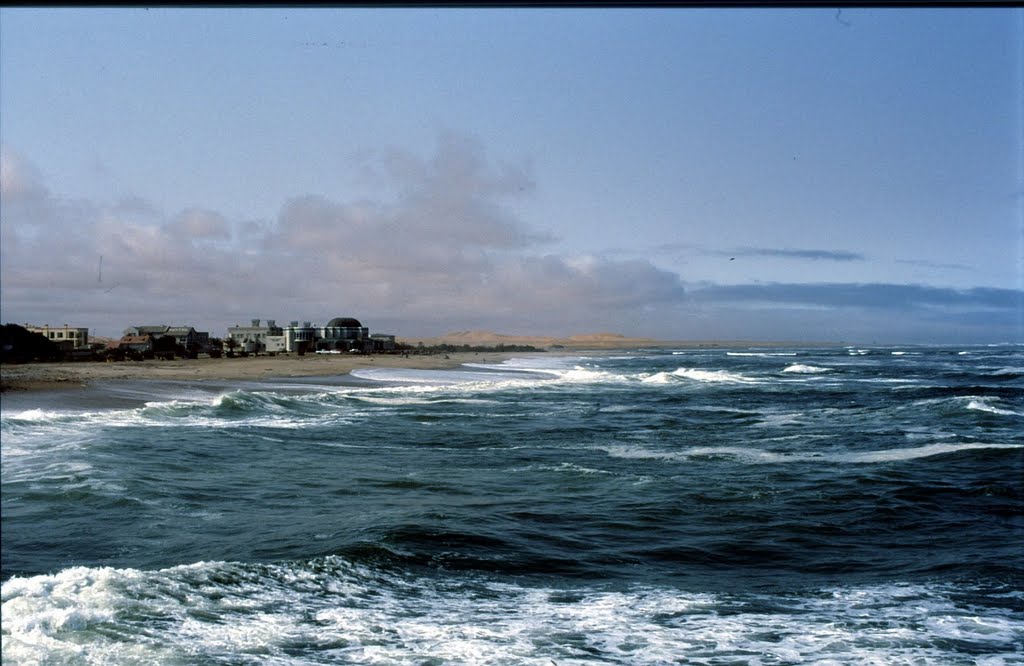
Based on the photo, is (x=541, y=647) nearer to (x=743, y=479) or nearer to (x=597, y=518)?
(x=597, y=518)

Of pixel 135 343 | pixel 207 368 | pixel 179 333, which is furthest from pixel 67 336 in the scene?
pixel 207 368

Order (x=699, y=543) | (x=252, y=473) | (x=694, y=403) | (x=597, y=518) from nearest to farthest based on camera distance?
(x=699, y=543) → (x=597, y=518) → (x=252, y=473) → (x=694, y=403)

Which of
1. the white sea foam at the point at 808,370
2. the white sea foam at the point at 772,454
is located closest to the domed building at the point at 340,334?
the white sea foam at the point at 772,454

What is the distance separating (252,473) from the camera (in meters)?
5.14

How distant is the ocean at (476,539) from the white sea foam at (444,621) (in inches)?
0.5

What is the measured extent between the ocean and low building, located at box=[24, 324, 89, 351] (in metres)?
0.25

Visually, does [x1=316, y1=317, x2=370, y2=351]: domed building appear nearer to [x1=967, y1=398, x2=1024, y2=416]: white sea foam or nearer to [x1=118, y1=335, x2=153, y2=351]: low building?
[x1=118, y1=335, x2=153, y2=351]: low building

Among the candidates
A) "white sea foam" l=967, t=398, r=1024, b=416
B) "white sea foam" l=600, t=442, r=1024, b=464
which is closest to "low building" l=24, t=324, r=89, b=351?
"white sea foam" l=600, t=442, r=1024, b=464

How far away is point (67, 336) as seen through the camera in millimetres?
2545

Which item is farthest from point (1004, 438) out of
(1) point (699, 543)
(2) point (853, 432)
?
(1) point (699, 543)

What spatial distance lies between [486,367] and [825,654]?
12831mm

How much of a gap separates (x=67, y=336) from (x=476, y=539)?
6.95 ft

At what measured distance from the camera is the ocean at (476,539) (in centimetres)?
278

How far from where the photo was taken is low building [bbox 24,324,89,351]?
2.29 meters
